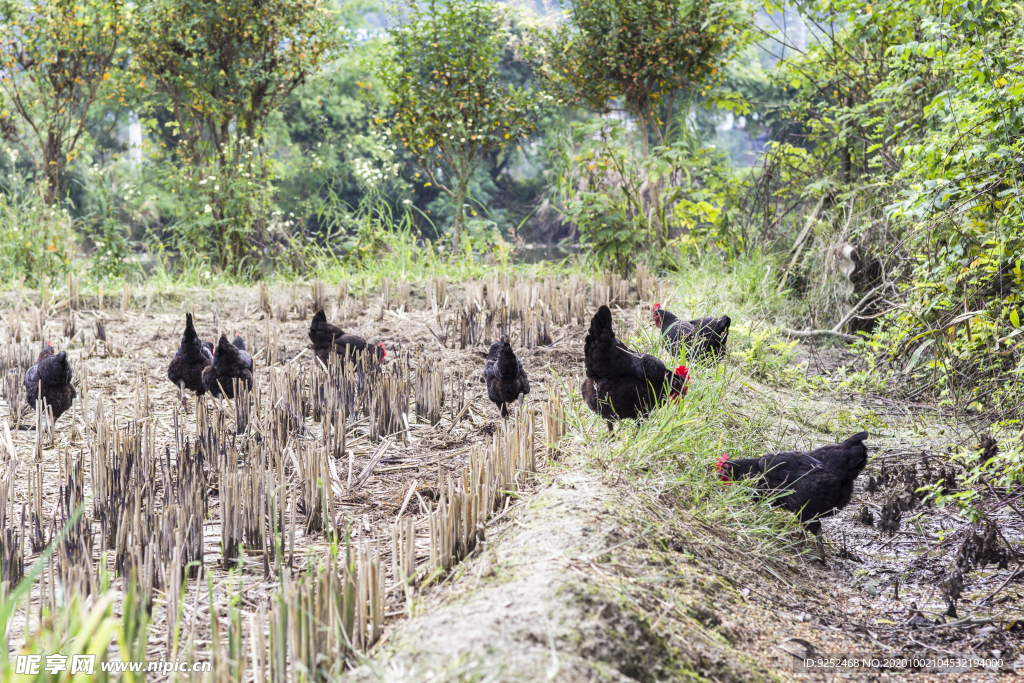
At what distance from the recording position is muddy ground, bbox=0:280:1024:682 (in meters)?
1.81

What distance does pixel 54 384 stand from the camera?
13.6 feet

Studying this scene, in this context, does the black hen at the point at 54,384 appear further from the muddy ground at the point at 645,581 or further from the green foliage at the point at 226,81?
the green foliage at the point at 226,81

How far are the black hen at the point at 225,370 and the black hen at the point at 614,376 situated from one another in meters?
2.21

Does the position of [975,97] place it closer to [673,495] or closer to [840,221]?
[673,495]

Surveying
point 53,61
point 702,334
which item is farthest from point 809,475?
point 53,61

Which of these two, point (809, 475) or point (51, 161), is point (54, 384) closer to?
point (809, 475)

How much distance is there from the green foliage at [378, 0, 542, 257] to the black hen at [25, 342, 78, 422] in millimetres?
6719

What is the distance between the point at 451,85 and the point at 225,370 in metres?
7.04

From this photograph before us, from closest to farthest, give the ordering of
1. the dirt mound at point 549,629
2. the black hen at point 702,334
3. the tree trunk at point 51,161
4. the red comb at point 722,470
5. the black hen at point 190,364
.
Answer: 1. the dirt mound at point 549,629
2. the red comb at point 722,470
3. the black hen at point 190,364
4. the black hen at point 702,334
5. the tree trunk at point 51,161

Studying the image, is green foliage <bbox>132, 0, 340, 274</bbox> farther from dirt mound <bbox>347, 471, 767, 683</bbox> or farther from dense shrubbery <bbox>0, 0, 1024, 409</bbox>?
dirt mound <bbox>347, 471, 767, 683</bbox>

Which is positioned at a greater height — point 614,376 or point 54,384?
point 614,376

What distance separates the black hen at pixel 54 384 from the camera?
4.12m

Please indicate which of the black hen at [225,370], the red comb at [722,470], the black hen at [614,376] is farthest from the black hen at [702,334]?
the black hen at [225,370]

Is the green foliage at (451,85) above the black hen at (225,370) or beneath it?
A: above
